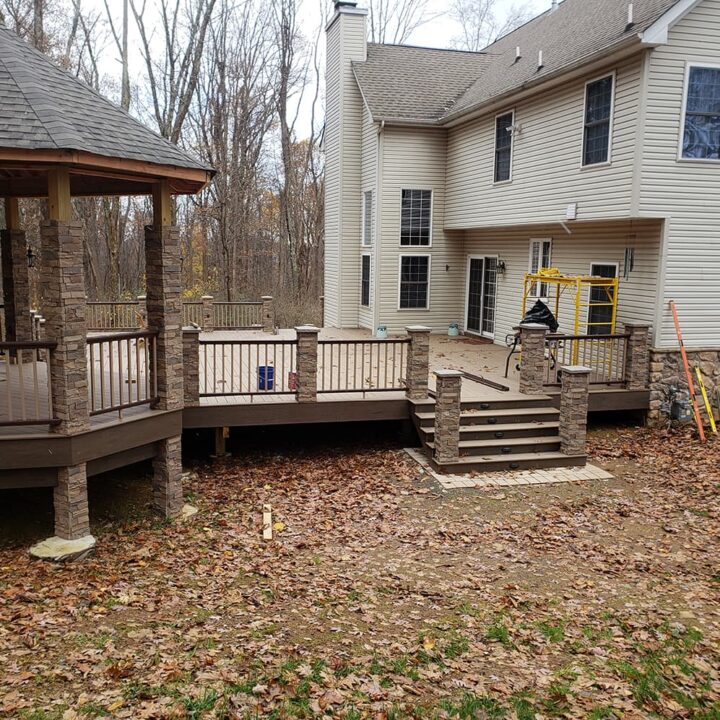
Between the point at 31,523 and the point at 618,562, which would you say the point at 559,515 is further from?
the point at 31,523

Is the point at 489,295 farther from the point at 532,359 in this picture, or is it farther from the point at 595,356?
the point at 532,359

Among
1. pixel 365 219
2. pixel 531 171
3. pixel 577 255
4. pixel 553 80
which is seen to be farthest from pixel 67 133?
pixel 365 219

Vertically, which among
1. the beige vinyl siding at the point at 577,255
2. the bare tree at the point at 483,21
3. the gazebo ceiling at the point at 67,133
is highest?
the bare tree at the point at 483,21

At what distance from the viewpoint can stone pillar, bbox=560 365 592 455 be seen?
11023mm

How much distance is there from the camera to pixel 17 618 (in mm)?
6289

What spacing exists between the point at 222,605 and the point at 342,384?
607cm

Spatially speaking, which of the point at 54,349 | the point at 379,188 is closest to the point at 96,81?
the point at 379,188

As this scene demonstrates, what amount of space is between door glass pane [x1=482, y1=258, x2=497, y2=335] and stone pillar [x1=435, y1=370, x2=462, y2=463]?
7.84m

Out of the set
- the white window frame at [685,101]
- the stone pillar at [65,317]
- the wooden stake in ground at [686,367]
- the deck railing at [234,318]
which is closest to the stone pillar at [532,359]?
the wooden stake in ground at [686,367]

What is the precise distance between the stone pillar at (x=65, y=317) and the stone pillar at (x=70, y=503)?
0.50 m

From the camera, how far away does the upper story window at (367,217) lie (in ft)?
64.6

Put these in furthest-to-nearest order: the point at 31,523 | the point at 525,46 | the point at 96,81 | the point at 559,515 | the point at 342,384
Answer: the point at 96,81, the point at 525,46, the point at 342,384, the point at 559,515, the point at 31,523

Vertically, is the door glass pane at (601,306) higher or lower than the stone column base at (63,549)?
higher

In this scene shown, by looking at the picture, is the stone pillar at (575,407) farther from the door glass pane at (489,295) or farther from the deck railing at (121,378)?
the door glass pane at (489,295)
